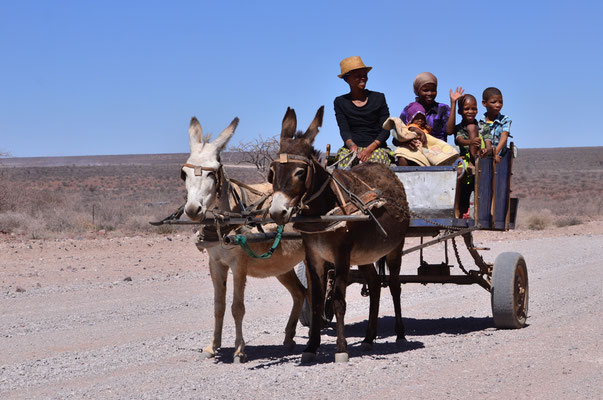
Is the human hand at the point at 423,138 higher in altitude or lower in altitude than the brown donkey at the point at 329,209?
higher

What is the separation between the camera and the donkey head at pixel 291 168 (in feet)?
26.1

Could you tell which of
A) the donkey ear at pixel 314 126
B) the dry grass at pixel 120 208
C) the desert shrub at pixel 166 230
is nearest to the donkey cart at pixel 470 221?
the donkey ear at pixel 314 126

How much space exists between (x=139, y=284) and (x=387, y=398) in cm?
1111

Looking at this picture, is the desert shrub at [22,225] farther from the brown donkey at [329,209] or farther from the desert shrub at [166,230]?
the brown donkey at [329,209]

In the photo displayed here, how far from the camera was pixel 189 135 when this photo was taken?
9.10 metres

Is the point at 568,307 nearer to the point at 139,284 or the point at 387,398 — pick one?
A: the point at 387,398

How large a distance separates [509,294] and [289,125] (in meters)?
3.96

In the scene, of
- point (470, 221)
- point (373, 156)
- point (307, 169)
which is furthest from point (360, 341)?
point (307, 169)

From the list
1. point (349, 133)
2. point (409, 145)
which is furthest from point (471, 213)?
point (349, 133)

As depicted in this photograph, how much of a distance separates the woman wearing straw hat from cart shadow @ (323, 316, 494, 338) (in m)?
2.39

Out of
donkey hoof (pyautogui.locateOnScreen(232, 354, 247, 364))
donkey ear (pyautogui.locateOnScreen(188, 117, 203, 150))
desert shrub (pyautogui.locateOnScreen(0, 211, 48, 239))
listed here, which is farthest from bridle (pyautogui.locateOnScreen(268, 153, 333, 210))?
desert shrub (pyautogui.locateOnScreen(0, 211, 48, 239))

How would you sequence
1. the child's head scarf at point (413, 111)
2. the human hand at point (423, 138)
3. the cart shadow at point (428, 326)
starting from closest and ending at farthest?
the human hand at point (423, 138) < the child's head scarf at point (413, 111) < the cart shadow at point (428, 326)

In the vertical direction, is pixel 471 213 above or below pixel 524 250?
above

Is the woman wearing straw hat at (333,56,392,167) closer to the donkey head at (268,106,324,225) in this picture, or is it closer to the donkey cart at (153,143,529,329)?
the donkey cart at (153,143,529,329)
